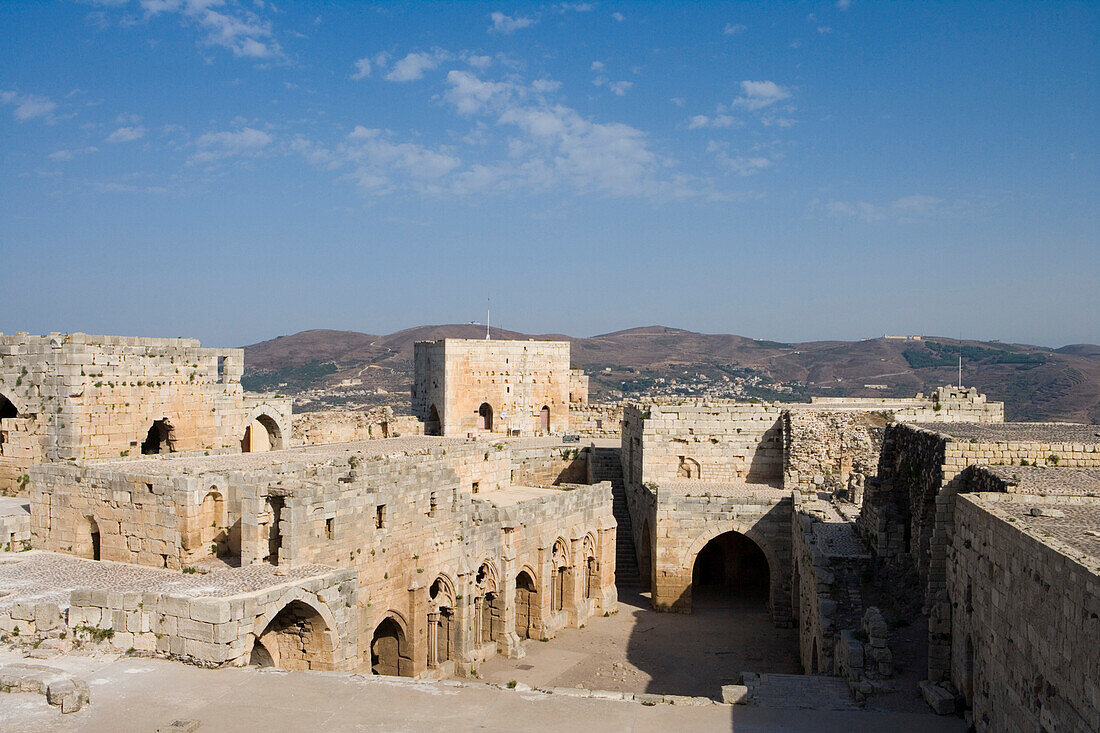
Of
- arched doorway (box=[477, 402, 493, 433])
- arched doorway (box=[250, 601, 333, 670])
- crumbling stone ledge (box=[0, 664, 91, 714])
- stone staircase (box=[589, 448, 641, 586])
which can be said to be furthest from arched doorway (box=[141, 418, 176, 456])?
arched doorway (box=[477, 402, 493, 433])

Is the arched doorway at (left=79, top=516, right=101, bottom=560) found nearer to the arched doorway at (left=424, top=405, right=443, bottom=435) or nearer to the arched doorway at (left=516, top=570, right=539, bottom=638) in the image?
the arched doorway at (left=516, top=570, right=539, bottom=638)

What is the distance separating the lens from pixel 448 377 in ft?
97.5

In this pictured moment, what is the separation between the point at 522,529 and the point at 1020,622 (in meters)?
11.6

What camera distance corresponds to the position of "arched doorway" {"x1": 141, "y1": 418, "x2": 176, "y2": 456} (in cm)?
1908

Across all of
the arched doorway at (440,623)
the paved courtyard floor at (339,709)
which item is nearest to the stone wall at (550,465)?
the arched doorway at (440,623)

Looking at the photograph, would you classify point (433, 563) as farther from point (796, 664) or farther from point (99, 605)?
point (796, 664)

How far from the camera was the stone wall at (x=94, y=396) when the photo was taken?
666 inches

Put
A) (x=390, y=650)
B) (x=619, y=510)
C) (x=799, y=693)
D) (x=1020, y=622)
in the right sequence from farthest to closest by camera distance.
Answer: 1. (x=619, y=510)
2. (x=390, y=650)
3. (x=799, y=693)
4. (x=1020, y=622)

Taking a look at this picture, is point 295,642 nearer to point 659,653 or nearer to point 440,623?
point 440,623

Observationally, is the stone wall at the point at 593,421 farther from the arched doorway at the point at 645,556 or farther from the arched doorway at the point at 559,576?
the arched doorway at the point at 559,576

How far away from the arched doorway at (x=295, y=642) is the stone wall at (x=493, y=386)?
1724 centimetres

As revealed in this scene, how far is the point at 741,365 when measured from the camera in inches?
3910

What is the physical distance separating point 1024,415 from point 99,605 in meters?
54.3

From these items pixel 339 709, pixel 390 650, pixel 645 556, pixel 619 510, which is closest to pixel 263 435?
pixel 619 510
